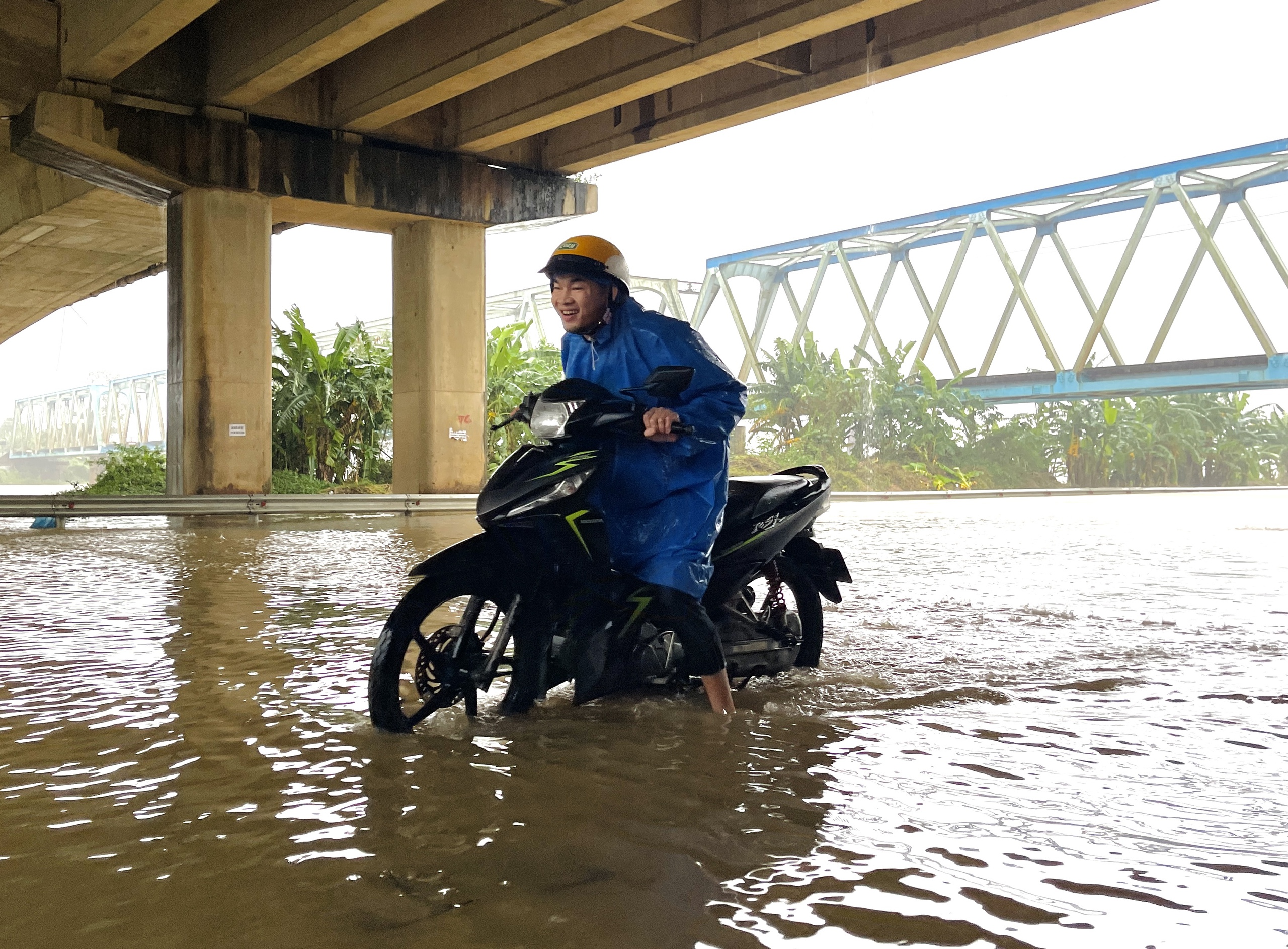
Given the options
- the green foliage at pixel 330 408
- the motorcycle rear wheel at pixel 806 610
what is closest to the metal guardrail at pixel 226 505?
the green foliage at pixel 330 408

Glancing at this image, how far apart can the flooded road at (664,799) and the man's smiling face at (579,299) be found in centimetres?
130

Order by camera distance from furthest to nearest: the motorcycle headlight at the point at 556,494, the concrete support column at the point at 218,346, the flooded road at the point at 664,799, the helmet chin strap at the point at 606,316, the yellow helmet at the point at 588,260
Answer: the concrete support column at the point at 218,346
the helmet chin strap at the point at 606,316
the yellow helmet at the point at 588,260
the motorcycle headlight at the point at 556,494
the flooded road at the point at 664,799

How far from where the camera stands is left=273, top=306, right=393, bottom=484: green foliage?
67.6ft

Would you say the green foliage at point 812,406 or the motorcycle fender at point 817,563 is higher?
the green foliage at point 812,406

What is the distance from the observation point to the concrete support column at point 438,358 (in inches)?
746

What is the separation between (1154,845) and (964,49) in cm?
1314

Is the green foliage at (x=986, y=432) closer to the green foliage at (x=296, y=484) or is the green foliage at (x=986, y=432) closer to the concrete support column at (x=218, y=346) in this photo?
the green foliage at (x=296, y=484)

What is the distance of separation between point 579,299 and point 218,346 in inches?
566

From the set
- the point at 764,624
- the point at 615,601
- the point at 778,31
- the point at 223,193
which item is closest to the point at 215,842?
the point at 615,601

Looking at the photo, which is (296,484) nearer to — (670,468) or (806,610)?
(806,610)

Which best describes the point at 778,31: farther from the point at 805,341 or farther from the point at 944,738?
the point at 805,341

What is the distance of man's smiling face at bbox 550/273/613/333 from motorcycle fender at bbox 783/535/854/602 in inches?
55.7

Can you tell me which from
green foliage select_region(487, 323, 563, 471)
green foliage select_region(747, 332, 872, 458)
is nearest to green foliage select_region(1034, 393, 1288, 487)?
green foliage select_region(747, 332, 872, 458)

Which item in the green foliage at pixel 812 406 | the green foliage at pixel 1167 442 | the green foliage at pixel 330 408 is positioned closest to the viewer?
the green foliage at pixel 330 408
